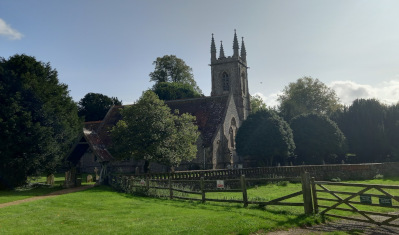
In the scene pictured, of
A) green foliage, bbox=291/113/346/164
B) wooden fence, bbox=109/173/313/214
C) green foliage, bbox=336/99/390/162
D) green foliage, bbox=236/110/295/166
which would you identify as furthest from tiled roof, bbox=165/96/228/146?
green foliage, bbox=336/99/390/162

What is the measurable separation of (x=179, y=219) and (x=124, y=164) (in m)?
29.6

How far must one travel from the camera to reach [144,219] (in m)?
10.8

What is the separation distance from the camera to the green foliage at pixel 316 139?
45.3m

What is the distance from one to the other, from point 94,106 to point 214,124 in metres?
36.6

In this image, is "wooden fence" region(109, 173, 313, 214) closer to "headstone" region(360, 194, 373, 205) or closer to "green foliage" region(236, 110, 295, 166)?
"headstone" region(360, 194, 373, 205)

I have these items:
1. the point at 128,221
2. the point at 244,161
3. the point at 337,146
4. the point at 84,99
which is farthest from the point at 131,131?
the point at 84,99

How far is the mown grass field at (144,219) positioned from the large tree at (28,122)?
10.2 meters

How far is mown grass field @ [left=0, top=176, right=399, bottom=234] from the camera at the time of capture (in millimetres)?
9281

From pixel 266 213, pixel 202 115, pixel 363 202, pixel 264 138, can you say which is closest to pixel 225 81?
pixel 202 115

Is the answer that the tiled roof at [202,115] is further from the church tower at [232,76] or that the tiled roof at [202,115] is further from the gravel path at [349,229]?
the gravel path at [349,229]

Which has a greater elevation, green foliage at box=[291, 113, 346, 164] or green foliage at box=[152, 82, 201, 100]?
green foliage at box=[152, 82, 201, 100]

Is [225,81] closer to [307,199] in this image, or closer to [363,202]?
[307,199]

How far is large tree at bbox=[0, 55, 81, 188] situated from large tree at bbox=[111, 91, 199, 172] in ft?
17.3

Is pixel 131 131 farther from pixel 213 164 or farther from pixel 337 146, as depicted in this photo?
pixel 337 146
